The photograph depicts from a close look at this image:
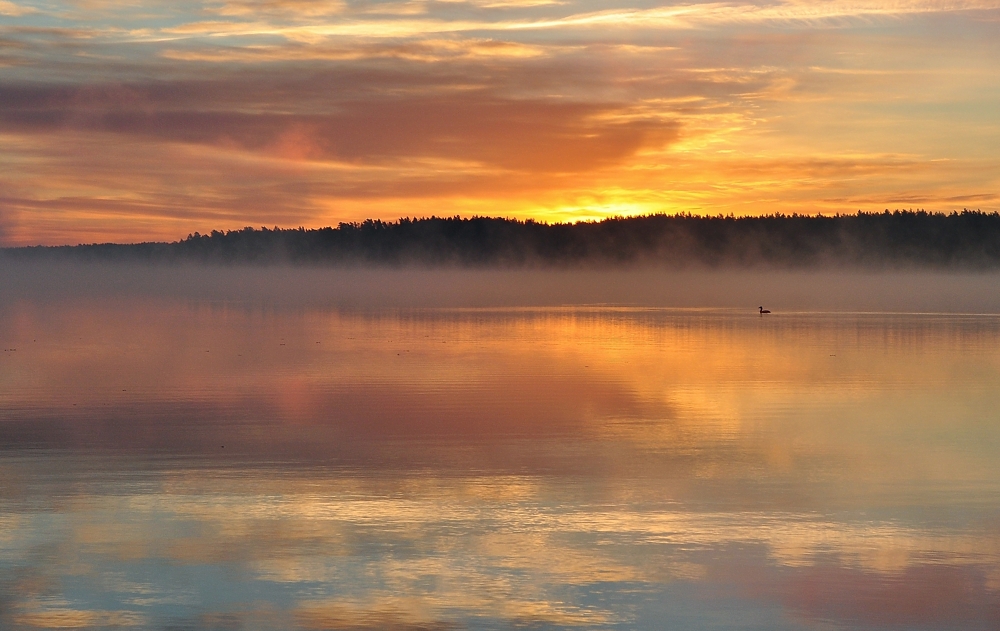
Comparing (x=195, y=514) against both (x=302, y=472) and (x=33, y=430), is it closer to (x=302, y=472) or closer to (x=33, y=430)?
(x=302, y=472)

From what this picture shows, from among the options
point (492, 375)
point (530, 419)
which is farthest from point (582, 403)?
point (492, 375)

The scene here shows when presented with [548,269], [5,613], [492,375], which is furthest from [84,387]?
[548,269]

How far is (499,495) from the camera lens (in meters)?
9.20

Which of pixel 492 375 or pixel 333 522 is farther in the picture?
pixel 492 375

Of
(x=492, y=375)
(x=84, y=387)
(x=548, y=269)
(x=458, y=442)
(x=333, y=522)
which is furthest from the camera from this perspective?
(x=548, y=269)

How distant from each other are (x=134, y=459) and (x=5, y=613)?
14.3 ft

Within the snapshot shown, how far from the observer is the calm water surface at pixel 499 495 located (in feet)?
21.6

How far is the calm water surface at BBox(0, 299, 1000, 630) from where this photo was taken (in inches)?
259

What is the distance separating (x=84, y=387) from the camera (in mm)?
16234

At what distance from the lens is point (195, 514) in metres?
8.47

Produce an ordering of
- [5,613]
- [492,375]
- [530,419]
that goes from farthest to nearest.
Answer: [492,375], [530,419], [5,613]

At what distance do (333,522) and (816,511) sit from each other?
3.45m

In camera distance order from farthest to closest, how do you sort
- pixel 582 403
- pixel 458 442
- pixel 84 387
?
1. pixel 84 387
2. pixel 582 403
3. pixel 458 442

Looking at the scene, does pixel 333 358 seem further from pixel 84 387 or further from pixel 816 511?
pixel 816 511
